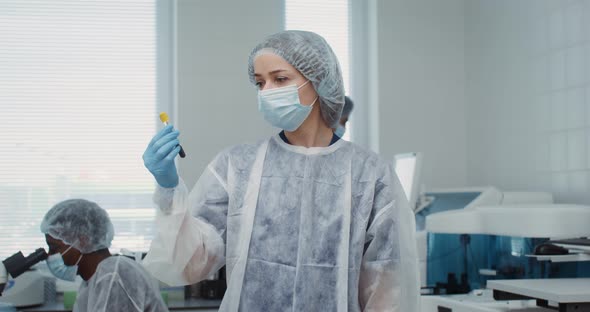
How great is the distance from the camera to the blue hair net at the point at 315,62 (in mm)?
1670

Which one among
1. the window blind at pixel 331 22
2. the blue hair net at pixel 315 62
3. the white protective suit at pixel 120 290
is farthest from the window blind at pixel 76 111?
the blue hair net at pixel 315 62

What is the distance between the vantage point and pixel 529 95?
3.27 m

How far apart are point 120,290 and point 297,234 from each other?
124cm

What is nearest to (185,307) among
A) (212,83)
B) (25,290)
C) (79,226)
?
(79,226)

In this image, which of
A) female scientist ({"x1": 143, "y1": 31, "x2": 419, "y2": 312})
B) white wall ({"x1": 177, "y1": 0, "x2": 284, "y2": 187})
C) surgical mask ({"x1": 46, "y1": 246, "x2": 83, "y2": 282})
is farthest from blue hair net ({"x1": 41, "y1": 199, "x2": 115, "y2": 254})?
female scientist ({"x1": 143, "y1": 31, "x2": 419, "y2": 312})

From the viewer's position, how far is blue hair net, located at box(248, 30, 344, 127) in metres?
1.67

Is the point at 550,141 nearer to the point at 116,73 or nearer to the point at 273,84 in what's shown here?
the point at 273,84

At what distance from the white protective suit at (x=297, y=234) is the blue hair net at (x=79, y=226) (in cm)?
132

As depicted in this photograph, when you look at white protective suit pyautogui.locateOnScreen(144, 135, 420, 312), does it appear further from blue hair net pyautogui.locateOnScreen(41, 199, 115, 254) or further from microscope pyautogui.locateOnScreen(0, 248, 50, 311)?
microscope pyautogui.locateOnScreen(0, 248, 50, 311)

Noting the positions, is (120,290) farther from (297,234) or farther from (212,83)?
(212,83)

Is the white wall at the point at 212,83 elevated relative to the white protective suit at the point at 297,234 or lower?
elevated

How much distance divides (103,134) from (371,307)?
2.49m

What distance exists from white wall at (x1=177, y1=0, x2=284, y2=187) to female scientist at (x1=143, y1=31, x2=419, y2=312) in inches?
76.2

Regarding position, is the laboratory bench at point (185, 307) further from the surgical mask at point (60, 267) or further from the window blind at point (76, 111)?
the window blind at point (76, 111)
